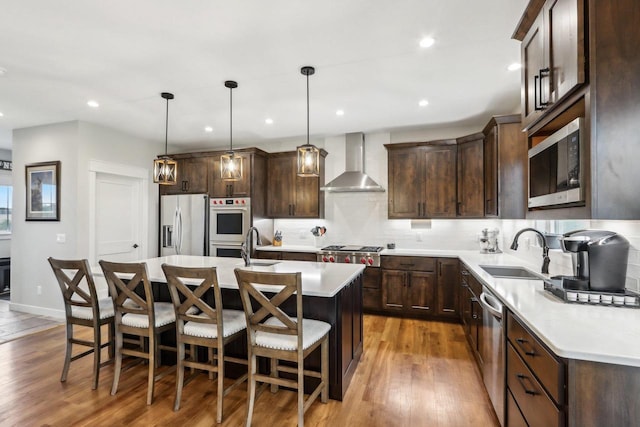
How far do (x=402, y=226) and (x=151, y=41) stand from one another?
12.9 ft

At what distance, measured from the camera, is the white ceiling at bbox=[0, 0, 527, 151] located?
84.5 inches

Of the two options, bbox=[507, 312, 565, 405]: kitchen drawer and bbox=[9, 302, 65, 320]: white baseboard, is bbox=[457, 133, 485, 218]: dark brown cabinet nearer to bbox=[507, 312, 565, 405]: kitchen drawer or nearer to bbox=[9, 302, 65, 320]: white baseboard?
bbox=[507, 312, 565, 405]: kitchen drawer

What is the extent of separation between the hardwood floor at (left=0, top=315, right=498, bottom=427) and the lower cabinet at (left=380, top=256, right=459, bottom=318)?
0.97 metres

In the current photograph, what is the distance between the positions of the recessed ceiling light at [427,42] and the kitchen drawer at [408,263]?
8.81 ft

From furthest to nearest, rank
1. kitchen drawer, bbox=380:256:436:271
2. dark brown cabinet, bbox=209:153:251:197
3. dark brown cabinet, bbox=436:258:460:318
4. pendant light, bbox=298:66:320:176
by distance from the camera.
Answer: dark brown cabinet, bbox=209:153:251:197, kitchen drawer, bbox=380:256:436:271, dark brown cabinet, bbox=436:258:460:318, pendant light, bbox=298:66:320:176

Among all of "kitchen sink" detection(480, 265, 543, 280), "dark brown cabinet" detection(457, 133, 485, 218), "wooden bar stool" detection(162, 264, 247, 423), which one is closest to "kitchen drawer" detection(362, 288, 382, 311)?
"dark brown cabinet" detection(457, 133, 485, 218)

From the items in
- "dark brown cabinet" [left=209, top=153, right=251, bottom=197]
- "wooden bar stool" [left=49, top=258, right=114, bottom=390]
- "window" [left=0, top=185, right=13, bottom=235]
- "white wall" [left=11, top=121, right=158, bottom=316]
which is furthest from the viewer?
"window" [left=0, top=185, right=13, bottom=235]

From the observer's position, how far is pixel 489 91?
346 cm

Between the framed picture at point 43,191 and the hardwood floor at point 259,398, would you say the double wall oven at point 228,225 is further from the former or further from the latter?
the hardwood floor at point 259,398

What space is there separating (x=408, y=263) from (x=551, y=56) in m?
3.10

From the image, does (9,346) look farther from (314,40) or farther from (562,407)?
(562,407)

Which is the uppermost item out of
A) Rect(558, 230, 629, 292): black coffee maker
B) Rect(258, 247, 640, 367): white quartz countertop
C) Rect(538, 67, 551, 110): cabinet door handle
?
Rect(538, 67, 551, 110): cabinet door handle

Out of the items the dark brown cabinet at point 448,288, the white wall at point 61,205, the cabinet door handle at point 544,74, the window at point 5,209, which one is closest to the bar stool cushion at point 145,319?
the white wall at point 61,205

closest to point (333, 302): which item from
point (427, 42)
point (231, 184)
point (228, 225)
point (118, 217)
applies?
point (427, 42)
